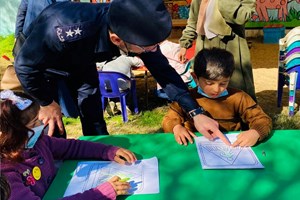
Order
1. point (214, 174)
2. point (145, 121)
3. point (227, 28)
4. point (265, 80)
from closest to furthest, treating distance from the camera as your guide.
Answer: point (214, 174) → point (227, 28) → point (145, 121) → point (265, 80)

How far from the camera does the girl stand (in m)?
1.25

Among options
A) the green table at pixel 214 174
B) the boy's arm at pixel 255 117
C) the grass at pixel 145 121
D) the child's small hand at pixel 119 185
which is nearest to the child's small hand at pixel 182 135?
the green table at pixel 214 174

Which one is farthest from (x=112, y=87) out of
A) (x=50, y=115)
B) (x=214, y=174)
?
(x=214, y=174)

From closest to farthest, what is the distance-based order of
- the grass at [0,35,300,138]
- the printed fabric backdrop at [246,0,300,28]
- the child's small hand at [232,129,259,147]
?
1. the child's small hand at [232,129,259,147]
2. the grass at [0,35,300,138]
3. the printed fabric backdrop at [246,0,300,28]

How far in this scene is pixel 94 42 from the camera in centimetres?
166

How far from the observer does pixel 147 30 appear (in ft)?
4.41

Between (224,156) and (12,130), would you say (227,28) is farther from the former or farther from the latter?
(12,130)

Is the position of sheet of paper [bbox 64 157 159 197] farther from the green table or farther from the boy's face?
the boy's face

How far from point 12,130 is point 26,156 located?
0.46ft

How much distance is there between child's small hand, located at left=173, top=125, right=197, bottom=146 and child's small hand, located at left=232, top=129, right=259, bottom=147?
0.69 ft

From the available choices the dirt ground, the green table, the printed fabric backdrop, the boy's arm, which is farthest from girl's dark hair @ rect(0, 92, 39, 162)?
the printed fabric backdrop

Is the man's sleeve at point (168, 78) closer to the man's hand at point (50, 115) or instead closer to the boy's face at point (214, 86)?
the boy's face at point (214, 86)

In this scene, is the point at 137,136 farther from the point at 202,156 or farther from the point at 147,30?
the point at 147,30

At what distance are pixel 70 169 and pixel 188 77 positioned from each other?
108 inches
